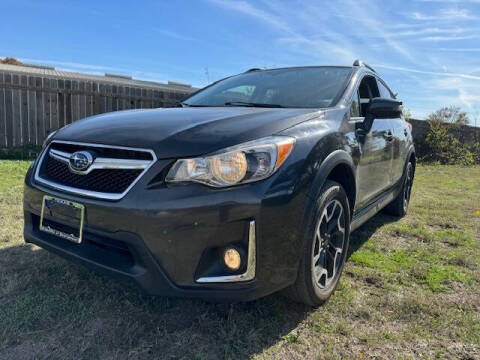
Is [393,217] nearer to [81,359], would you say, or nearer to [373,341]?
[373,341]

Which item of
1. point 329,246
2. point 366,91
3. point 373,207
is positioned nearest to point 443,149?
point 366,91

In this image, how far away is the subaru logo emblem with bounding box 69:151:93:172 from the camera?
1.96 m

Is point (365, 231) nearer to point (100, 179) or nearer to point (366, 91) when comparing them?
point (366, 91)

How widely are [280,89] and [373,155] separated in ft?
2.91

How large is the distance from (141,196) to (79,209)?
0.41 m

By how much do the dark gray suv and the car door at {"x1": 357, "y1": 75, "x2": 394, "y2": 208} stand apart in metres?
0.34

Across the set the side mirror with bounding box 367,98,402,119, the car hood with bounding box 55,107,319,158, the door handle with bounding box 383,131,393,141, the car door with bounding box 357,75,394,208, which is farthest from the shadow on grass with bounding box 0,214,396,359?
the door handle with bounding box 383,131,393,141

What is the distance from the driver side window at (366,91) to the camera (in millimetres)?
3070

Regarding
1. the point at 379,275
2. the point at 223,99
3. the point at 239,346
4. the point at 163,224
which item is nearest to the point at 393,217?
the point at 379,275

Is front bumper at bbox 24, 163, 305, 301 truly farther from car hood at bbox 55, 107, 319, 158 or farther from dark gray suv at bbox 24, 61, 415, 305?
car hood at bbox 55, 107, 319, 158

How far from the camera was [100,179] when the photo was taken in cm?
191

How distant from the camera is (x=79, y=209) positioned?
1934mm

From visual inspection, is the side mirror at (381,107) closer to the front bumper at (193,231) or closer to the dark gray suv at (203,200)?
the dark gray suv at (203,200)

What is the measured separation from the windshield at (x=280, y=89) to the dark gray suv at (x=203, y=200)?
1.17ft
